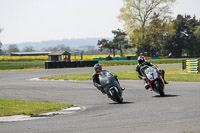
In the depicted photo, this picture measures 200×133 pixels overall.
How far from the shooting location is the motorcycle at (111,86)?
14461 mm

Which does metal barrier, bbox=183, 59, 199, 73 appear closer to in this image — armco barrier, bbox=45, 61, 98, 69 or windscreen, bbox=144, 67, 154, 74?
windscreen, bbox=144, 67, 154, 74

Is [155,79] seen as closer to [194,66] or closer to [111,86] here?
[111,86]

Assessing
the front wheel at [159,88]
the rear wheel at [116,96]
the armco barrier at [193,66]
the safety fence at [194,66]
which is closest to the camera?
the rear wheel at [116,96]

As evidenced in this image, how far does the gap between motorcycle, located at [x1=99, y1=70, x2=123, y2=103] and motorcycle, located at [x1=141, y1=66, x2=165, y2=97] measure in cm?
203

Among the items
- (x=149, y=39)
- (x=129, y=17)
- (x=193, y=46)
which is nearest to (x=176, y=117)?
(x=129, y=17)

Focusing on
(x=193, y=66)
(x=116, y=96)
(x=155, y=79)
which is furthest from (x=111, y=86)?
(x=193, y=66)

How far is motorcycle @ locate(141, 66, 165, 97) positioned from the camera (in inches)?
633

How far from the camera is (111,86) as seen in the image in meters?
14.6

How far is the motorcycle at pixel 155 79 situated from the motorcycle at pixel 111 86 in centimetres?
203

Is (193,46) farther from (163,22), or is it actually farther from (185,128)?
(185,128)

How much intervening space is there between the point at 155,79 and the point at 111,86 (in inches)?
91.0

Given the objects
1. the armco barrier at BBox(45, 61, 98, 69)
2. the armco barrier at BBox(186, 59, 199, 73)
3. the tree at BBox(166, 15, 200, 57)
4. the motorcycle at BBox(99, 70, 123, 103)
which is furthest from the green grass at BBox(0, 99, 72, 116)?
the tree at BBox(166, 15, 200, 57)

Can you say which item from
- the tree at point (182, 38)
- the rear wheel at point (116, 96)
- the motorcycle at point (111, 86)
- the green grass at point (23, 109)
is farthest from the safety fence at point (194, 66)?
the tree at point (182, 38)

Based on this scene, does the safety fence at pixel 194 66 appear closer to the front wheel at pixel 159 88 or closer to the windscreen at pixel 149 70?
the windscreen at pixel 149 70
